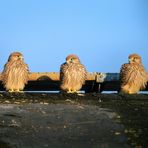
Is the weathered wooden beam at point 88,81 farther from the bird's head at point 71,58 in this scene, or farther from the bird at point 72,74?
the bird's head at point 71,58

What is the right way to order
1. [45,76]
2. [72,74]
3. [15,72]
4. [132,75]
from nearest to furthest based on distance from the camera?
[15,72], [72,74], [132,75], [45,76]

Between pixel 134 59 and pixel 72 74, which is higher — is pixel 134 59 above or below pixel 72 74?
above

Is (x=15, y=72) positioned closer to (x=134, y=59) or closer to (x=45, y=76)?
(x=45, y=76)

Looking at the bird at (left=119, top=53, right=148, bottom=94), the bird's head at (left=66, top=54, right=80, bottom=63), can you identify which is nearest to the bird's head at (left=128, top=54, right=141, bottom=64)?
the bird at (left=119, top=53, right=148, bottom=94)

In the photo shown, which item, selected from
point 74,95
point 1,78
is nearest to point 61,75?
point 1,78

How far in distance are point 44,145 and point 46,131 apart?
686mm

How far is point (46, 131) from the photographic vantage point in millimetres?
7938

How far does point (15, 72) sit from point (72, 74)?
1415mm

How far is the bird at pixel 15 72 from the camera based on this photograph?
13461 mm

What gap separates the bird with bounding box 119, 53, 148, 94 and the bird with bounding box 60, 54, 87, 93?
101cm

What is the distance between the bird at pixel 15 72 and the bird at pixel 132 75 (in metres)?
2.46

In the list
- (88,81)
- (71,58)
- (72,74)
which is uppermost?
(71,58)

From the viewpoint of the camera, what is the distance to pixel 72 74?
13.6m

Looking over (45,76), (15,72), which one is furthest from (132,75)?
(15,72)
